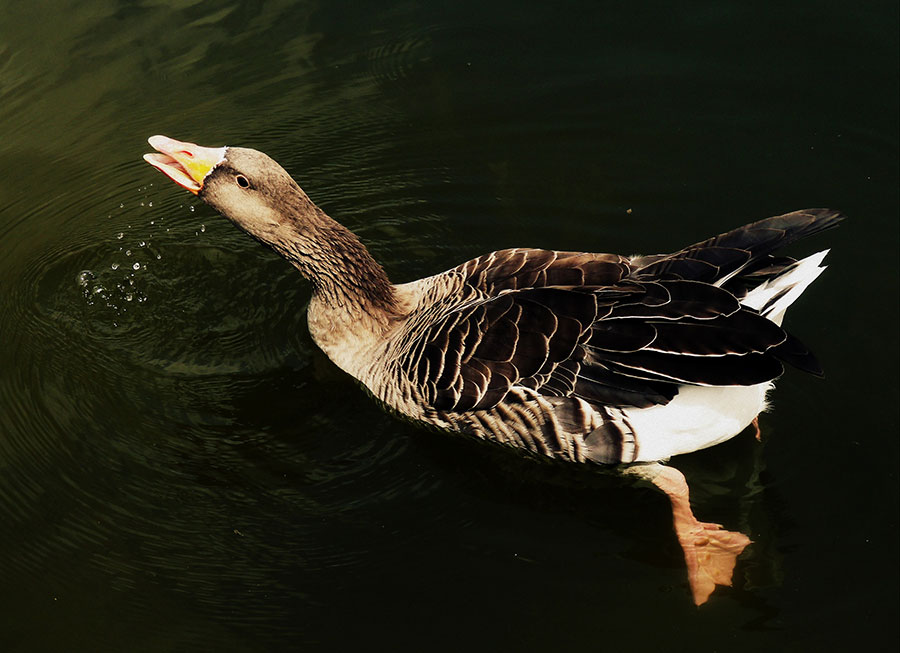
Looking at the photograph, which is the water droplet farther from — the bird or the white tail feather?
the white tail feather

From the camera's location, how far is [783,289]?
16.4 ft

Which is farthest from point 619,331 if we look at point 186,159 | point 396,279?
point 186,159

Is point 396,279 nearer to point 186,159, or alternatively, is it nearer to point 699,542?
point 186,159

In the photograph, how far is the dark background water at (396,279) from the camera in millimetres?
4736

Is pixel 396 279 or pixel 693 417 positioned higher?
pixel 396 279

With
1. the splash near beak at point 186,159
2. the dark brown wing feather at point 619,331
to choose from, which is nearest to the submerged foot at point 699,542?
the dark brown wing feather at point 619,331

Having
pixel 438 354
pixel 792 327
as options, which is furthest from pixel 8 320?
pixel 792 327

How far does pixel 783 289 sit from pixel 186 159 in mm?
3338

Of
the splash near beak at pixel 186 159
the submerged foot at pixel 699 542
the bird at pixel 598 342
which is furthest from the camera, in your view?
the splash near beak at pixel 186 159

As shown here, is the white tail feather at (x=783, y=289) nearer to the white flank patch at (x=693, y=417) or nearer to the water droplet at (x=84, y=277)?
the white flank patch at (x=693, y=417)

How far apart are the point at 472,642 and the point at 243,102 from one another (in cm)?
519

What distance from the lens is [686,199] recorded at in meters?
6.90

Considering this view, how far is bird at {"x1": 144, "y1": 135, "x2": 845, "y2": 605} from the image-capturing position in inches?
191

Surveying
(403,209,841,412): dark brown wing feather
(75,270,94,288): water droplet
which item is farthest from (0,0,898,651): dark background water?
(403,209,841,412): dark brown wing feather
